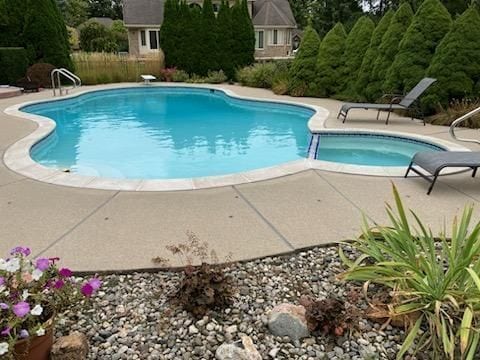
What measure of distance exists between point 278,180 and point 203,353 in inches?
122

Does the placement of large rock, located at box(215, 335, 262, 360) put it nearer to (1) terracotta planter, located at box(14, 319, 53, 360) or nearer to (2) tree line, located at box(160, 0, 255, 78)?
(1) terracotta planter, located at box(14, 319, 53, 360)

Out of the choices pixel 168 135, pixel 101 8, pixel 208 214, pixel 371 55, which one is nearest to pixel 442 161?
pixel 208 214

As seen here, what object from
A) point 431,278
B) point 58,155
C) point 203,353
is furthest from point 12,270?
point 58,155

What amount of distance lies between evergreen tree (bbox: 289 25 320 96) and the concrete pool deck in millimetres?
8606

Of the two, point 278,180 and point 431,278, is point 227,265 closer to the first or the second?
point 431,278

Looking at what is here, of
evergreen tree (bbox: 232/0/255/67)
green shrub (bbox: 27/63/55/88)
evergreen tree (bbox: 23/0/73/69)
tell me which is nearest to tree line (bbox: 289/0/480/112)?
evergreen tree (bbox: 232/0/255/67)

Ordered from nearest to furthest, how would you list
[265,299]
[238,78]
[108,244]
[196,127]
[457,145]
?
[265,299] → [108,244] → [457,145] → [196,127] → [238,78]

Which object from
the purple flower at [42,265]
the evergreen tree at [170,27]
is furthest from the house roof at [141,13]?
the purple flower at [42,265]

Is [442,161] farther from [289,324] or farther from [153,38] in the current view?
[153,38]

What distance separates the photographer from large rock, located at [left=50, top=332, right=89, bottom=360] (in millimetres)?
2031

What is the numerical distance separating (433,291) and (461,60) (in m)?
8.32

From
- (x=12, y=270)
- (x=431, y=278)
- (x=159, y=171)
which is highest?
(x=12, y=270)

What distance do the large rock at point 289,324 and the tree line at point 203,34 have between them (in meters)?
17.8

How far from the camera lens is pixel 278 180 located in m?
5.04
